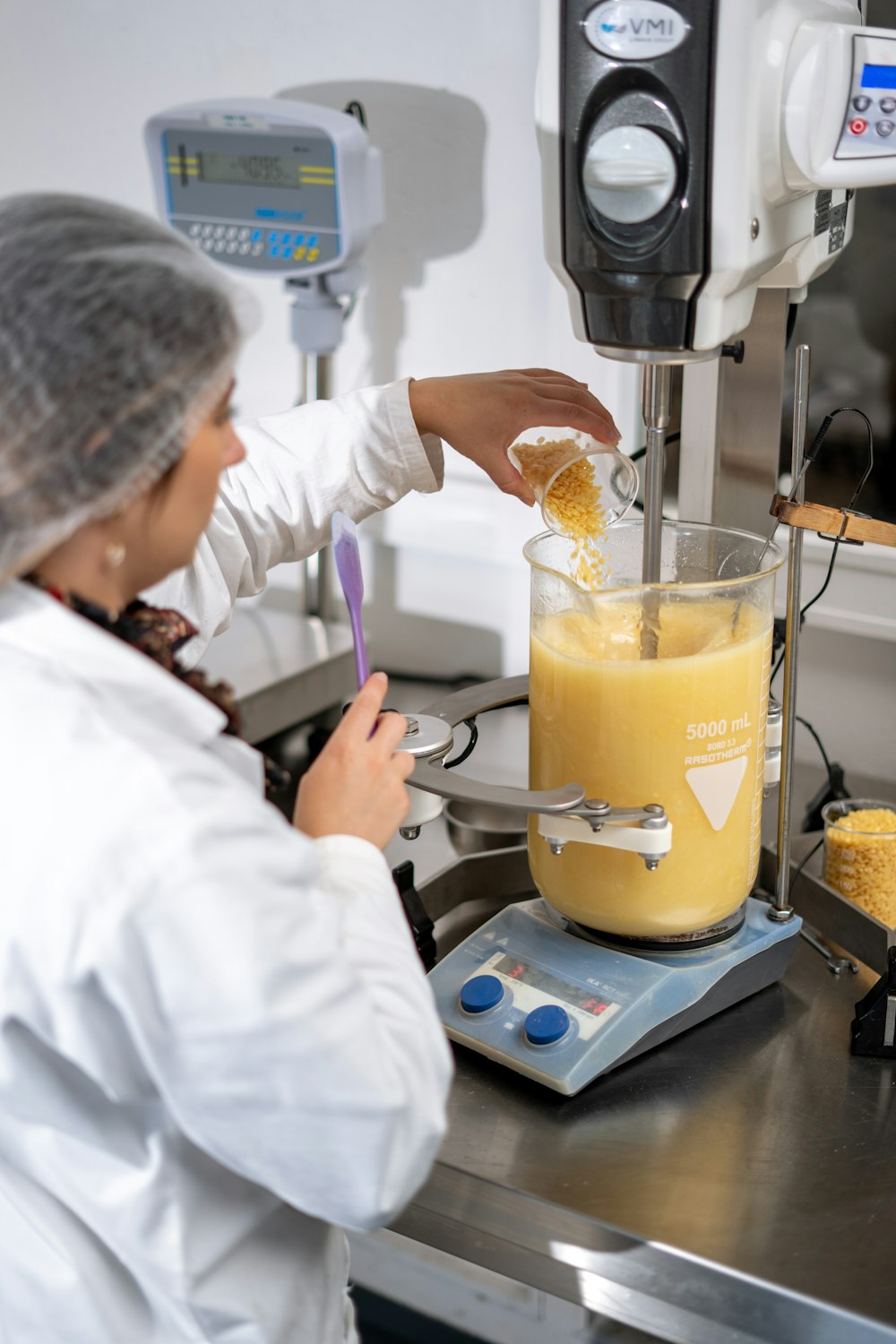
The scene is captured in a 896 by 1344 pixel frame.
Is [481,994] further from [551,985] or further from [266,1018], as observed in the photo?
[266,1018]

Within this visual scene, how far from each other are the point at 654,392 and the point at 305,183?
71 cm

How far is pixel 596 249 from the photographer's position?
2.55 ft

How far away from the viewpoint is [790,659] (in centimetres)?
95

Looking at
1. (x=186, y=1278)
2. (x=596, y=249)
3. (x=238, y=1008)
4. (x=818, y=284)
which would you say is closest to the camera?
(x=238, y=1008)

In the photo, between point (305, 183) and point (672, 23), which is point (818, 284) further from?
point (672, 23)

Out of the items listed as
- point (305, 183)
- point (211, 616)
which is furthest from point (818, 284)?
point (211, 616)

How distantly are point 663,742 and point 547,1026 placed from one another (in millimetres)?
204

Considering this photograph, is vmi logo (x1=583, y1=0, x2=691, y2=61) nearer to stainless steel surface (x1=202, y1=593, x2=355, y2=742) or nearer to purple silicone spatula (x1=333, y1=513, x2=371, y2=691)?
purple silicone spatula (x1=333, y1=513, x2=371, y2=691)

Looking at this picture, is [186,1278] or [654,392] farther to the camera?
[654,392]

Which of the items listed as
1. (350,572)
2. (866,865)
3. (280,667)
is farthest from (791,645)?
(280,667)

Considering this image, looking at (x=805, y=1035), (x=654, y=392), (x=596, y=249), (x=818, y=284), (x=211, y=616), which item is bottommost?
(x=805, y=1035)

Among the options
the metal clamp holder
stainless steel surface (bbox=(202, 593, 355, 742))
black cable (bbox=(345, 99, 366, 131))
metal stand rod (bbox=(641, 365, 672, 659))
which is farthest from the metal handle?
black cable (bbox=(345, 99, 366, 131))

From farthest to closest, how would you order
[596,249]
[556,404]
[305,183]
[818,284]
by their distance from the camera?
[818,284]
[305,183]
[556,404]
[596,249]

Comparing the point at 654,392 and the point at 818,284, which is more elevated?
the point at 654,392
